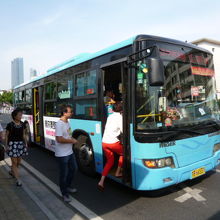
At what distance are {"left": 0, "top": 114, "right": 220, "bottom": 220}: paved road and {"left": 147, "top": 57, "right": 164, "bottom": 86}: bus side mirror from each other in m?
2.09

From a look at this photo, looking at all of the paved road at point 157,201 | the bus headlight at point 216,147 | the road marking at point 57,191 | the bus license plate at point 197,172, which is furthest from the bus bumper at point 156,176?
the bus headlight at point 216,147

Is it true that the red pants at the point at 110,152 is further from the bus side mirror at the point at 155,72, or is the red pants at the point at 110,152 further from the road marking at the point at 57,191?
the bus side mirror at the point at 155,72

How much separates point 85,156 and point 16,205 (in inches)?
77.8

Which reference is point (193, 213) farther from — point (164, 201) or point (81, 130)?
point (81, 130)

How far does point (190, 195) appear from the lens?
4195mm

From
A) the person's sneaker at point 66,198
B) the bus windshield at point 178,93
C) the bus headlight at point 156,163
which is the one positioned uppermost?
the bus windshield at point 178,93

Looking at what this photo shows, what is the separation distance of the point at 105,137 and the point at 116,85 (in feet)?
6.58

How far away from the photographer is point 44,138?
7805mm

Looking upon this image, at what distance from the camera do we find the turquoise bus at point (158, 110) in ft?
12.1

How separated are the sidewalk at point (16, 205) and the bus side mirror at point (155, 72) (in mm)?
2696

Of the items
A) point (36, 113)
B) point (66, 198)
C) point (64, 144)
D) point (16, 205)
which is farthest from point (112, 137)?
point (36, 113)

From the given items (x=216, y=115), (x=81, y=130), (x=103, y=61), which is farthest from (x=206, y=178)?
(x=103, y=61)

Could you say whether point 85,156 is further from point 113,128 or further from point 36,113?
point 36,113

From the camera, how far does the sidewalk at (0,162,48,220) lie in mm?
3512
